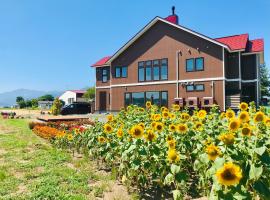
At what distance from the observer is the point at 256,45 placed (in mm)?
25094

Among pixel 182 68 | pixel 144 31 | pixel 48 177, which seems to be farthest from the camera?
pixel 144 31

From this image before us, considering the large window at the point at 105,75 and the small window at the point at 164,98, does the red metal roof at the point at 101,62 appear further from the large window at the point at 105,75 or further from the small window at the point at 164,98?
the small window at the point at 164,98

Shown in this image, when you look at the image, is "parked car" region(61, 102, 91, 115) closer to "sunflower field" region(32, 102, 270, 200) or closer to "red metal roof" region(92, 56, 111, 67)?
"red metal roof" region(92, 56, 111, 67)

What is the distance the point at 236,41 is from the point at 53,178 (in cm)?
2309

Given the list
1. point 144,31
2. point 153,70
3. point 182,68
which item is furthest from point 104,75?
point 182,68

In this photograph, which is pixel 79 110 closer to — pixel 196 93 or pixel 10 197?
pixel 196 93

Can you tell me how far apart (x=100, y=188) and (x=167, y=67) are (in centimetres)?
2232

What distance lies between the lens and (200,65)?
24938 millimetres

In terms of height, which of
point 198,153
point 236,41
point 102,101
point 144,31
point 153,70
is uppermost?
point 144,31

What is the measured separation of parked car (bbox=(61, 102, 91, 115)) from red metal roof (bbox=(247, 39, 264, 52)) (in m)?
19.9

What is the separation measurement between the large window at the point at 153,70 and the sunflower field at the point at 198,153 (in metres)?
20.0

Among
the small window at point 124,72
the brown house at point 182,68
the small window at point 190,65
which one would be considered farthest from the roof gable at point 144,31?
the small window at point 190,65

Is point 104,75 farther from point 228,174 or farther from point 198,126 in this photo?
point 228,174

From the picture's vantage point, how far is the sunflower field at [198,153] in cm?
311
